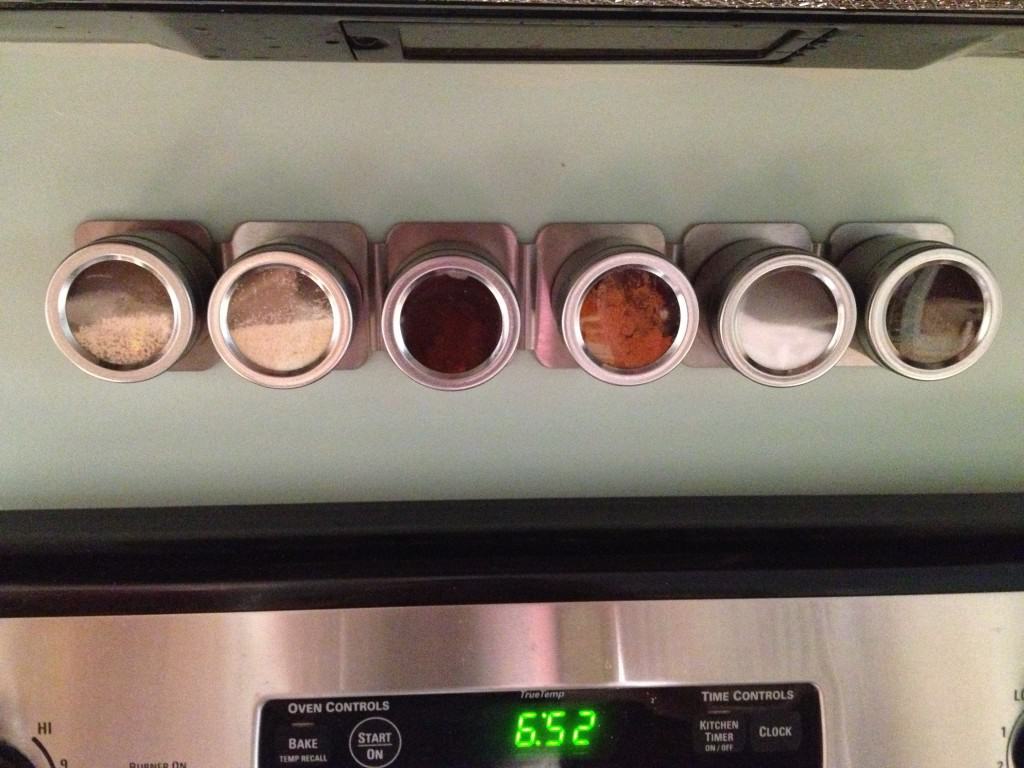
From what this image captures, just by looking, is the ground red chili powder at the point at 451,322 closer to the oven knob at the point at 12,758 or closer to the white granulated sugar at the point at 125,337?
the white granulated sugar at the point at 125,337

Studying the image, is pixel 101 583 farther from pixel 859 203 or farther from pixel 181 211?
pixel 859 203

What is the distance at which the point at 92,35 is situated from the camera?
0.43 metres

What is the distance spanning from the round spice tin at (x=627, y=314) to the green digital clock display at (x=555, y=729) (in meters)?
0.24

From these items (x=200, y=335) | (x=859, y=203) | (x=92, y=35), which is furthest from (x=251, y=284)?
(x=859, y=203)

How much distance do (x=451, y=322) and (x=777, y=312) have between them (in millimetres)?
215

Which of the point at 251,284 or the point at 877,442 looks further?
the point at 877,442

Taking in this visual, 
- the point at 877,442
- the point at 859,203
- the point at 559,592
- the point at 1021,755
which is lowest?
the point at 1021,755

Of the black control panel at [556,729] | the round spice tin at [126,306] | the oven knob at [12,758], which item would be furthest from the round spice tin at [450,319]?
the oven knob at [12,758]

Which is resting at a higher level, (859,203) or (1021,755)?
(859,203)

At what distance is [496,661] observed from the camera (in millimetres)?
485

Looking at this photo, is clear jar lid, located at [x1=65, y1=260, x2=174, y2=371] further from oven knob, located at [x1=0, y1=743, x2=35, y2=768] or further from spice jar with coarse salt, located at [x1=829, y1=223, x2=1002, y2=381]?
spice jar with coarse salt, located at [x1=829, y1=223, x2=1002, y2=381]

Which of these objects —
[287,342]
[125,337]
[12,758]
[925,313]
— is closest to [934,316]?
[925,313]

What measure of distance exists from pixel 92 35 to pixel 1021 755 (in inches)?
31.4

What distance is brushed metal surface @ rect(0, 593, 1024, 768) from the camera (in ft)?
1.56
